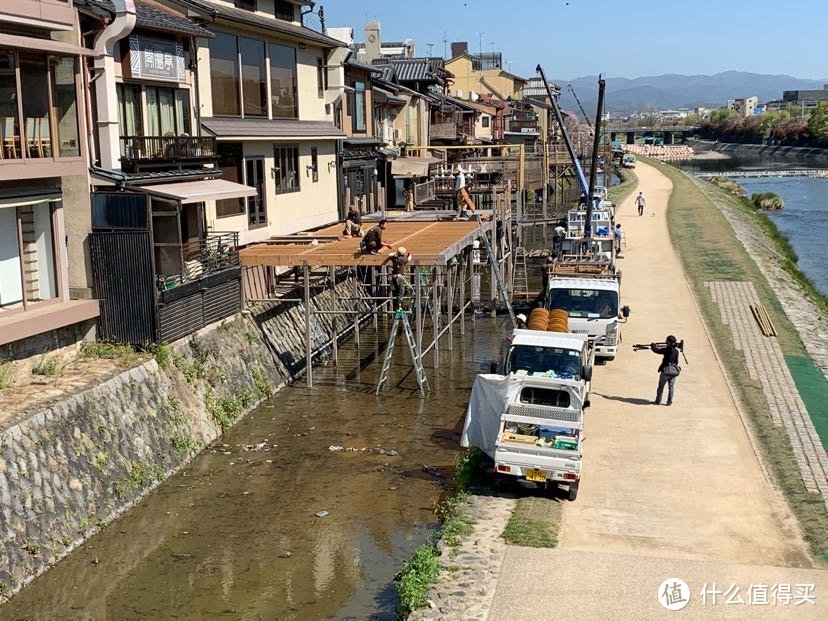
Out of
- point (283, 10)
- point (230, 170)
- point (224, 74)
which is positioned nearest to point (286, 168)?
point (230, 170)

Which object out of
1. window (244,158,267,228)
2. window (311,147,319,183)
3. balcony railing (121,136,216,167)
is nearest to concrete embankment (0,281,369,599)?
balcony railing (121,136,216,167)

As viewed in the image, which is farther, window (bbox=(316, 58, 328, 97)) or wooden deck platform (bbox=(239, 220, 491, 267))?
window (bbox=(316, 58, 328, 97))

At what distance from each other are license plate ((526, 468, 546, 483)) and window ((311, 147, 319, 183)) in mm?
19863

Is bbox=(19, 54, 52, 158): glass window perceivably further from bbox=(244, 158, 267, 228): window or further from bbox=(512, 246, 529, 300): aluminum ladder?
bbox=(512, 246, 529, 300): aluminum ladder

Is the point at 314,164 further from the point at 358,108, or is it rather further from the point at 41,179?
the point at 41,179

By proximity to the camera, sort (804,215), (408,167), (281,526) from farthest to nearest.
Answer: (804,215) → (408,167) → (281,526)

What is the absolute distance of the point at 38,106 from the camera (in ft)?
56.3

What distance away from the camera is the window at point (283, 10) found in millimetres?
30297

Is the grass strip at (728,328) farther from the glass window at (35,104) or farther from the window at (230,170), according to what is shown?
the glass window at (35,104)

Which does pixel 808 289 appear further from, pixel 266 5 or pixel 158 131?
pixel 158 131

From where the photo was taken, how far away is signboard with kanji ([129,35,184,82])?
20.6 m

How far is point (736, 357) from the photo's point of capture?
24609 mm

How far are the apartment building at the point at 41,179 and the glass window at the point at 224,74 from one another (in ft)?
24.4

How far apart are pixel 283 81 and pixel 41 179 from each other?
523 inches
